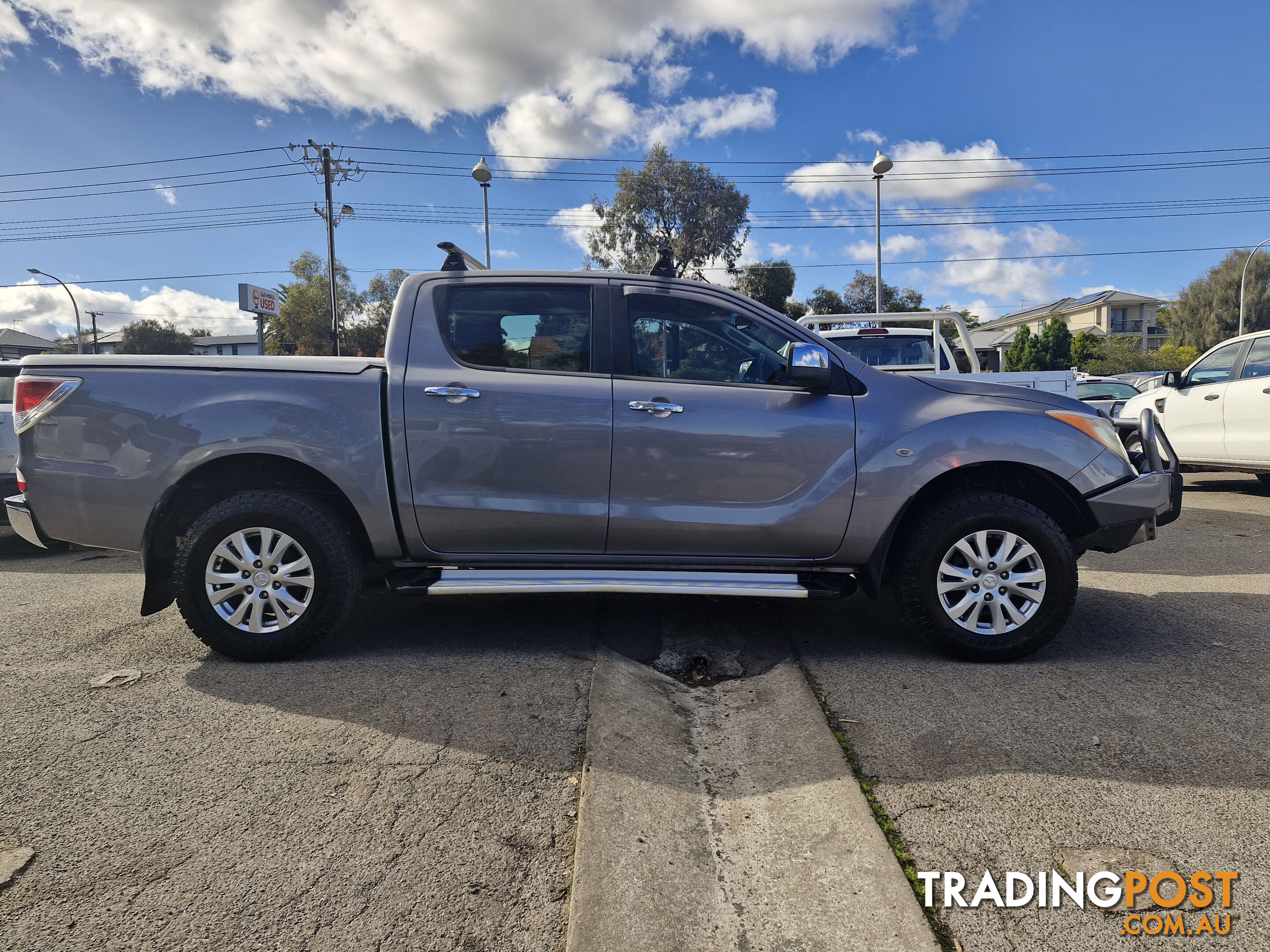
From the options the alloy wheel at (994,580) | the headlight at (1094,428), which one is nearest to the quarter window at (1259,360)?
the headlight at (1094,428)

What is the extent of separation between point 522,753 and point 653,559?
128 centimetres

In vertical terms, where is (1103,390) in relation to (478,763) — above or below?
above

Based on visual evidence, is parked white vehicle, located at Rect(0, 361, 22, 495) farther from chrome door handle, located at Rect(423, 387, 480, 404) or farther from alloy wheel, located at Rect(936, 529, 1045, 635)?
alloy wheel, located at Rect(936, 529, 1045, 635)

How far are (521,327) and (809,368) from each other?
1.43 m

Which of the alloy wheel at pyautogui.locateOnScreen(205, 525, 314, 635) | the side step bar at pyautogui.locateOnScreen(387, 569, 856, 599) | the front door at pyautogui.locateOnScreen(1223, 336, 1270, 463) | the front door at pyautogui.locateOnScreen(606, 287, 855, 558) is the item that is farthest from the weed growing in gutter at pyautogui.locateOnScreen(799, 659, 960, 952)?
the front door at pyautogui.locateOnScreen(1223, 336, 1270, 463)

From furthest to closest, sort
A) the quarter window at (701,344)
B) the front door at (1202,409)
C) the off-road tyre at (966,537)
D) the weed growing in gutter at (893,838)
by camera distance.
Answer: the front door at (1202,409) → the quarter window at (701,344) → the off-road tyre at (966,537) → the weed growing in gutter at (893,838)

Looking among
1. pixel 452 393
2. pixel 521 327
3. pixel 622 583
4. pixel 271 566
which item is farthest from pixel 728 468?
pixel 271 566

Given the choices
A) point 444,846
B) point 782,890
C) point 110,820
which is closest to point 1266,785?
point 782,890

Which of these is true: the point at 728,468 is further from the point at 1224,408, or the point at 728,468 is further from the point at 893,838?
the point at 1224,408

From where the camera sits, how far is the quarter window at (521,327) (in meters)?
3.86

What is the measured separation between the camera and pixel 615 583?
3637 mm

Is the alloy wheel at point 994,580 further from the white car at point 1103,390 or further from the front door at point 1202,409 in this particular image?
the white car at point 1103,390

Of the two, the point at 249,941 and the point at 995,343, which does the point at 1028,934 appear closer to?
the point at 249,941

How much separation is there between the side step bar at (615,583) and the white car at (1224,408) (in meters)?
6.14
